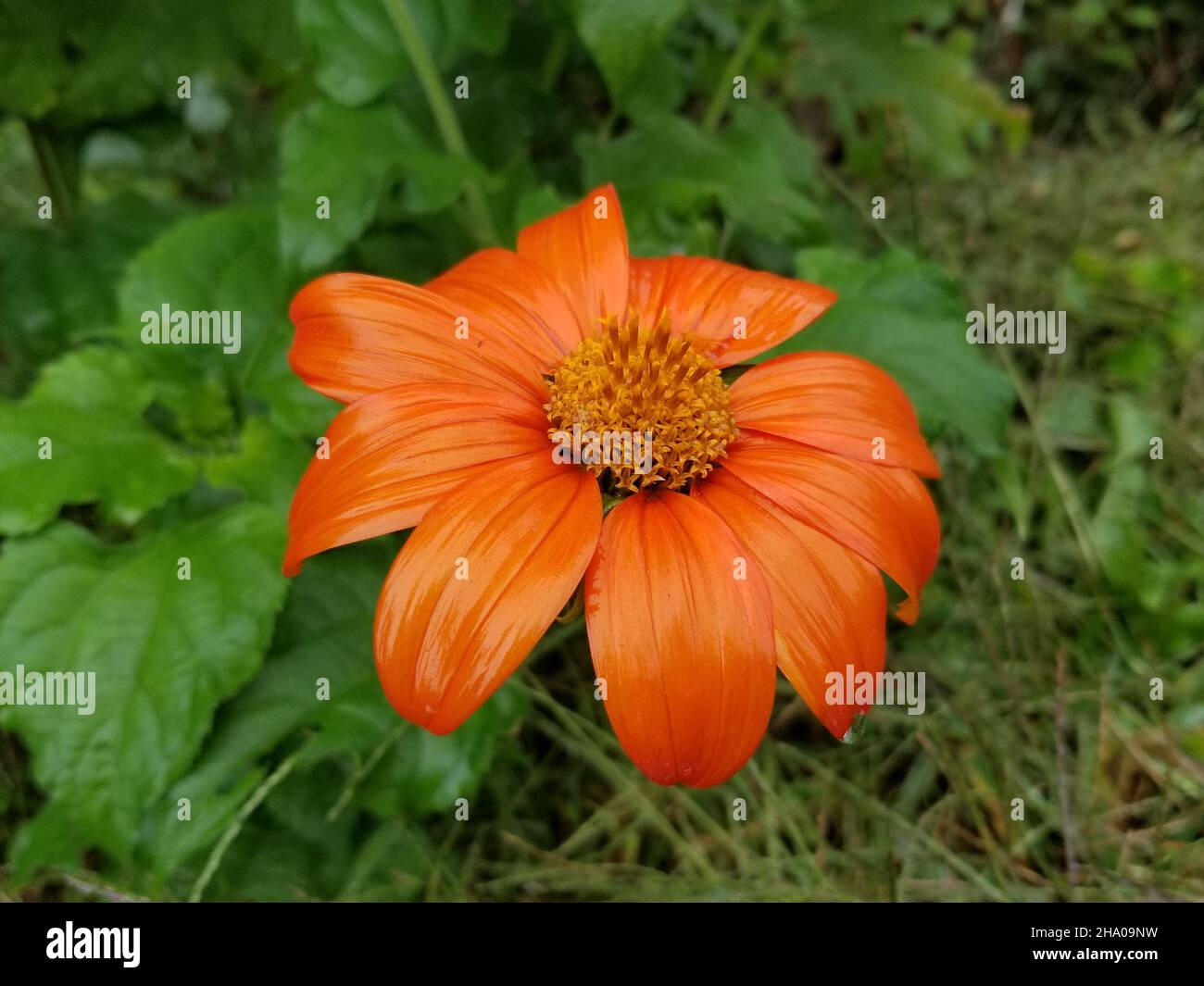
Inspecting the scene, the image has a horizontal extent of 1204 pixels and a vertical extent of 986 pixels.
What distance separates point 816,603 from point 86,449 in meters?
0.95

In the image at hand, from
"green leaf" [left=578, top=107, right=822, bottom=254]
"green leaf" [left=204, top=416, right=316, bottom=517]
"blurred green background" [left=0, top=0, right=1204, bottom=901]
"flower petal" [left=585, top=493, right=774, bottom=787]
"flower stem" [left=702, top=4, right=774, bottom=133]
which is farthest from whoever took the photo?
"flower stem" [left=702, top=4, right=774, bottom=133]

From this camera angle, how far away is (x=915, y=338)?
51.1 inches

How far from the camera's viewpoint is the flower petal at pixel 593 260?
990 mm

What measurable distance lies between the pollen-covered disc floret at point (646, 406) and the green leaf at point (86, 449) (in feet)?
2.01

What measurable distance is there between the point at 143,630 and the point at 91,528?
49 centimetres

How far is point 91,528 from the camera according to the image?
4.79 ft

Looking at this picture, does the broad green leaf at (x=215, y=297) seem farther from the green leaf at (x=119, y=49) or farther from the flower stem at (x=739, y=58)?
the flower stem at (x=739, y=58)

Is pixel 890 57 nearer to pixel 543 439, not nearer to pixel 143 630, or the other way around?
pixel 543 439

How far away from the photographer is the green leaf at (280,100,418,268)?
1174mm

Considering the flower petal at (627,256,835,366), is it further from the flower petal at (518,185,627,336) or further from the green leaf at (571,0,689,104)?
the green leaf at (571,0,689,104)

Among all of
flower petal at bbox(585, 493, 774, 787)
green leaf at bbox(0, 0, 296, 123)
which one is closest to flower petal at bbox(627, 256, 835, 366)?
flower petal at bbox(585, 493, 774, 787)

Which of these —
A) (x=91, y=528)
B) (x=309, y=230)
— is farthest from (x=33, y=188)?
(x=309, y=230)
